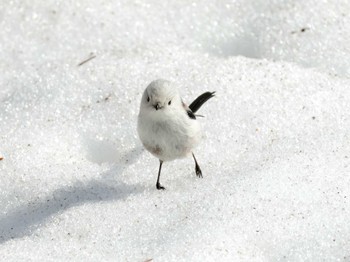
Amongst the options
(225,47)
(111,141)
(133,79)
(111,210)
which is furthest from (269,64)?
(111,210)

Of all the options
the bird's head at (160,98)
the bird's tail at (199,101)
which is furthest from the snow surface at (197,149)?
the bird's head at (160,98)

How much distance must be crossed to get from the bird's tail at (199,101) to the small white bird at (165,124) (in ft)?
1.29

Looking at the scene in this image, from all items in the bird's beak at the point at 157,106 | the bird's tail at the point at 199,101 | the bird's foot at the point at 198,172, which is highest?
the bird's beak at the point at 157,106

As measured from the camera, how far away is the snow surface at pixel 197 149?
416 centimetres

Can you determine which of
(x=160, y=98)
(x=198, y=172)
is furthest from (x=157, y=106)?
(x=198, y=172)

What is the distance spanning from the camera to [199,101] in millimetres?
5168

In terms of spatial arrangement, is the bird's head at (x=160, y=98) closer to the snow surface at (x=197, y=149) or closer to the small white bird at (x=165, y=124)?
the small white bird at (x=165, y=124)

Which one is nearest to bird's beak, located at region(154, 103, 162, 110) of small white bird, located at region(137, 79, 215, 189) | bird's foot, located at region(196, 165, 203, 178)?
small white bird, located at region(137, 79, 215, 189)

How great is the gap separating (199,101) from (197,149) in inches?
15.3

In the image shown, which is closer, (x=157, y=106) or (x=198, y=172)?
(x=157, y=106)

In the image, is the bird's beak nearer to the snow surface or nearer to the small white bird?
the small white bird

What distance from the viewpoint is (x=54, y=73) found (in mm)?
5758

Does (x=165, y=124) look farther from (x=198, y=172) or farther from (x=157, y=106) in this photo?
(x=198, y=172)

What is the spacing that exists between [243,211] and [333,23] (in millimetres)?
2461
